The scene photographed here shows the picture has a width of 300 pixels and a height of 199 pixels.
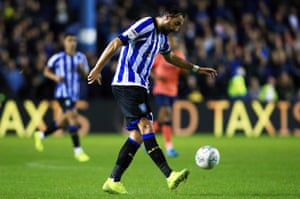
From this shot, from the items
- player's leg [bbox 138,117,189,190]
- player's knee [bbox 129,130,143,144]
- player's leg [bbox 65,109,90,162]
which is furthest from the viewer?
player's leg [bbox 65,109,90,162]

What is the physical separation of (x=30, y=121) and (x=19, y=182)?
1121 centimetres

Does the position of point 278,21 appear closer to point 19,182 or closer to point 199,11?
point 199,11

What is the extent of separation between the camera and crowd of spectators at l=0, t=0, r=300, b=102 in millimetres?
21672

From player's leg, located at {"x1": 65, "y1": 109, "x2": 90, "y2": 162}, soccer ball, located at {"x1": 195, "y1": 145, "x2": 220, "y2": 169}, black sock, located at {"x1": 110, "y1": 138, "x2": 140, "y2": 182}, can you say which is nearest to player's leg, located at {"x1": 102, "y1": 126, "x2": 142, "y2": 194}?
black sock, located at {"x1": 110, "y1": 138, "x2": 140, "y2": 182}

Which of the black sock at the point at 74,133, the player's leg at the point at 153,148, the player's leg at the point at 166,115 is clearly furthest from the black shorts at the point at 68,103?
the player's leg at the point at 153,148

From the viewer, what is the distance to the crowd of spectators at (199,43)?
21672 millimetres

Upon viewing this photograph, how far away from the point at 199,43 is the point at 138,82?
14.8m

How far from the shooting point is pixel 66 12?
78.4 ft

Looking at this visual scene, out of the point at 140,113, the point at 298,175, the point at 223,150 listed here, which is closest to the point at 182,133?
the point at 223,150

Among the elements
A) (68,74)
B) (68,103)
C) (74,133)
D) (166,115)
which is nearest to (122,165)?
(74,133)

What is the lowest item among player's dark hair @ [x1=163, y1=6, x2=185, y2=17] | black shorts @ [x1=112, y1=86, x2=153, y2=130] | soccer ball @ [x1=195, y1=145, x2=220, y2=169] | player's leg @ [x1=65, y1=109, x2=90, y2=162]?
player's leg @ [x1=65, y1=109, x2=90, y2=162]

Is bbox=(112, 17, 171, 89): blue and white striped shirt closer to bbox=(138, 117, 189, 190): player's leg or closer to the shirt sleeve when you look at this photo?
the shirt sleeve

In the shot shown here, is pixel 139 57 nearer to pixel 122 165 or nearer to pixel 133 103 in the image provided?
pixel 133 103

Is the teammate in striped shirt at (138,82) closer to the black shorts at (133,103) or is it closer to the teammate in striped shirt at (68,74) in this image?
the black shorts at (133,103)
